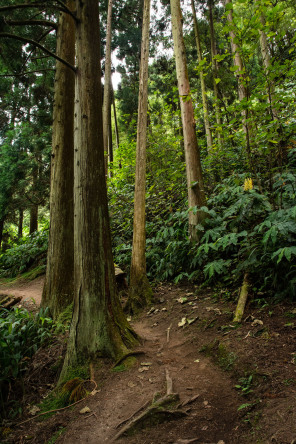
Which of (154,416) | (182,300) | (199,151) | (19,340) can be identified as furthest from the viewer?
(199,151)

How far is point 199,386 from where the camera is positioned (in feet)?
8.91

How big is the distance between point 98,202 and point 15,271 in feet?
30.9

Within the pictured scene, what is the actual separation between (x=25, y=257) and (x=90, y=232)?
9372mm

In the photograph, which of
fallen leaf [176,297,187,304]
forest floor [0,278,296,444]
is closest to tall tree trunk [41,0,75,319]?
forest floor [0,278,296,444]

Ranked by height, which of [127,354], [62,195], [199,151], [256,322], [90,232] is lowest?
[127,354]

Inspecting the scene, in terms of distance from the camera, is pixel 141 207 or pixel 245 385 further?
pixel 141 207

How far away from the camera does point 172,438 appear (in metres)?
2.11

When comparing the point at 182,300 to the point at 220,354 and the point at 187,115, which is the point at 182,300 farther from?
the point at 187,115

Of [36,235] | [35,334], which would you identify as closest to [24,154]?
[36,235]

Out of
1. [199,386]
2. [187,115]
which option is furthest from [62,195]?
[199,386]

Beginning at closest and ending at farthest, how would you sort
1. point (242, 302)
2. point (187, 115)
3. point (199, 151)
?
point (242, 302), point (187, 115), point (199, 151)

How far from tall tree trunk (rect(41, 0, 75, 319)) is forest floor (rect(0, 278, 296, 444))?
4.36 ft

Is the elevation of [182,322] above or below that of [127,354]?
above

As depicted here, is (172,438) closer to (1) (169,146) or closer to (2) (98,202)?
(2) (98,202)
